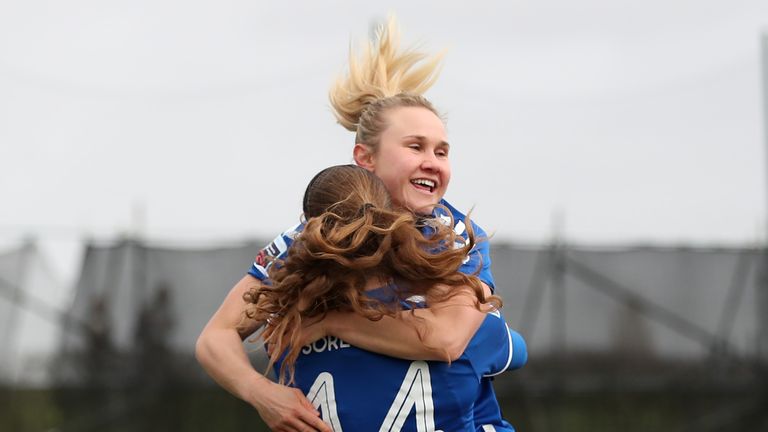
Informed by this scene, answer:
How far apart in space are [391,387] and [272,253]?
25.8 inches

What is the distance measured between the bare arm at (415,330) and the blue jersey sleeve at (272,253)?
0.41 m

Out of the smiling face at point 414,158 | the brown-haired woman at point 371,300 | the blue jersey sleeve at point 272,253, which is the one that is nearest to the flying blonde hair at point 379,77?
the smiling face at point 414,158

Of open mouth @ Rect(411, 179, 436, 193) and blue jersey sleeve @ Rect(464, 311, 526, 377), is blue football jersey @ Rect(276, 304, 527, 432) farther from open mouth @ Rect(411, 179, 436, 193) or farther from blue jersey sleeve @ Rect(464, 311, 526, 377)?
open mouth @ Rect(411, 179, 436, 193)

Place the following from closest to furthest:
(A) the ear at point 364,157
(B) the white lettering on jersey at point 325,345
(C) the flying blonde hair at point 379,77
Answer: (B) the white lettering on jersey at point 325,345
(A) the ear at point 364,157
(C) the flying blonde hair at point 379,77

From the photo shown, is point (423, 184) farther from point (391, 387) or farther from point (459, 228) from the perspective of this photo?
point (391, 387)

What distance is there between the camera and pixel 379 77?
15.1ft

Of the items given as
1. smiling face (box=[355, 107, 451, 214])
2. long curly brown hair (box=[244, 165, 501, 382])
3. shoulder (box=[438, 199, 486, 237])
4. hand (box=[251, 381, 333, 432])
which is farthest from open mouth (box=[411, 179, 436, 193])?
hand (box=[251, 381, 333, 432])

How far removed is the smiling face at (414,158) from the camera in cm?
390

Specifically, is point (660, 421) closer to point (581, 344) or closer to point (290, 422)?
point (581, 344)

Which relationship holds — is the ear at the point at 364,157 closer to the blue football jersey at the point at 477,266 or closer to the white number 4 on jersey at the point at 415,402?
the blue football jersey at the point at 477,266

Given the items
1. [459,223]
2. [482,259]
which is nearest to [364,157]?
[459,223]

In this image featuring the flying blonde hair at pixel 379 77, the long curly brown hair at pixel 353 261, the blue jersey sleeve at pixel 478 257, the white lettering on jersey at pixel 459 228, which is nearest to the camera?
the long curly brown hair at pixel 353 261

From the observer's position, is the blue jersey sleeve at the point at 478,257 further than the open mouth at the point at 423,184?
No

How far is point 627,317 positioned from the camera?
34.9 ft
